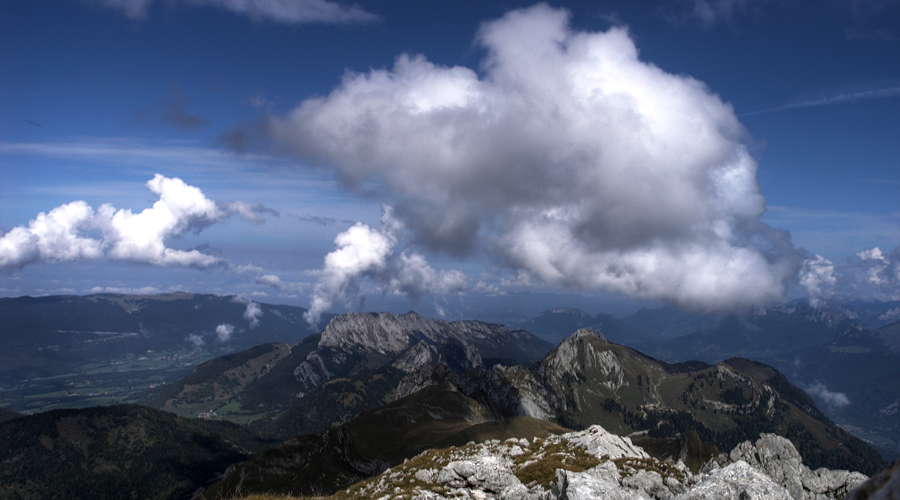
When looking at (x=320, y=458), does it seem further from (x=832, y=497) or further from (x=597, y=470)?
(x=832, y=497)

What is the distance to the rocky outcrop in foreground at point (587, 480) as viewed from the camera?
1246 inches

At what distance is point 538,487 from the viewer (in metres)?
40.6

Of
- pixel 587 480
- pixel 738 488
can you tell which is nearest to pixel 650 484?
pixel 587 480

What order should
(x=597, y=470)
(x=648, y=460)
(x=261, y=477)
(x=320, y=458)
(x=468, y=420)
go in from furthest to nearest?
(x=468, y=420)
(x=320, y=458)
(x=261, y=477)
(x=648, y=460)
(x=597, y=470)

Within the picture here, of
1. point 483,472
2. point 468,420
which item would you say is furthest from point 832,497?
point 468,420

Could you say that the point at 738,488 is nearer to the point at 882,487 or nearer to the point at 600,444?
the point at 882,487

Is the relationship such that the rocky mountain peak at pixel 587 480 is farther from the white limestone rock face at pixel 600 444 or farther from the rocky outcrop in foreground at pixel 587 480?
the white limestone rock face at pixel 600 444

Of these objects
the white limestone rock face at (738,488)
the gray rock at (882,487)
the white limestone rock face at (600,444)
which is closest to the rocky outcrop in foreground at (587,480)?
the white limestone rock face at (738,488)

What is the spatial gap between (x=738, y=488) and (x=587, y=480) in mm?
10271

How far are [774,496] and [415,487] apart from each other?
2916 centimetres

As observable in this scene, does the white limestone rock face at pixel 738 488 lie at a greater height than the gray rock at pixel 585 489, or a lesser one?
greater

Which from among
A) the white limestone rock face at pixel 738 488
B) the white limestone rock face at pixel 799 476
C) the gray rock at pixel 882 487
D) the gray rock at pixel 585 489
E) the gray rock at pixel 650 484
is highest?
the gray rock at pixel 882 487

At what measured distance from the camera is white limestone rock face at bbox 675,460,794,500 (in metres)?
29.6

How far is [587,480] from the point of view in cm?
3406
